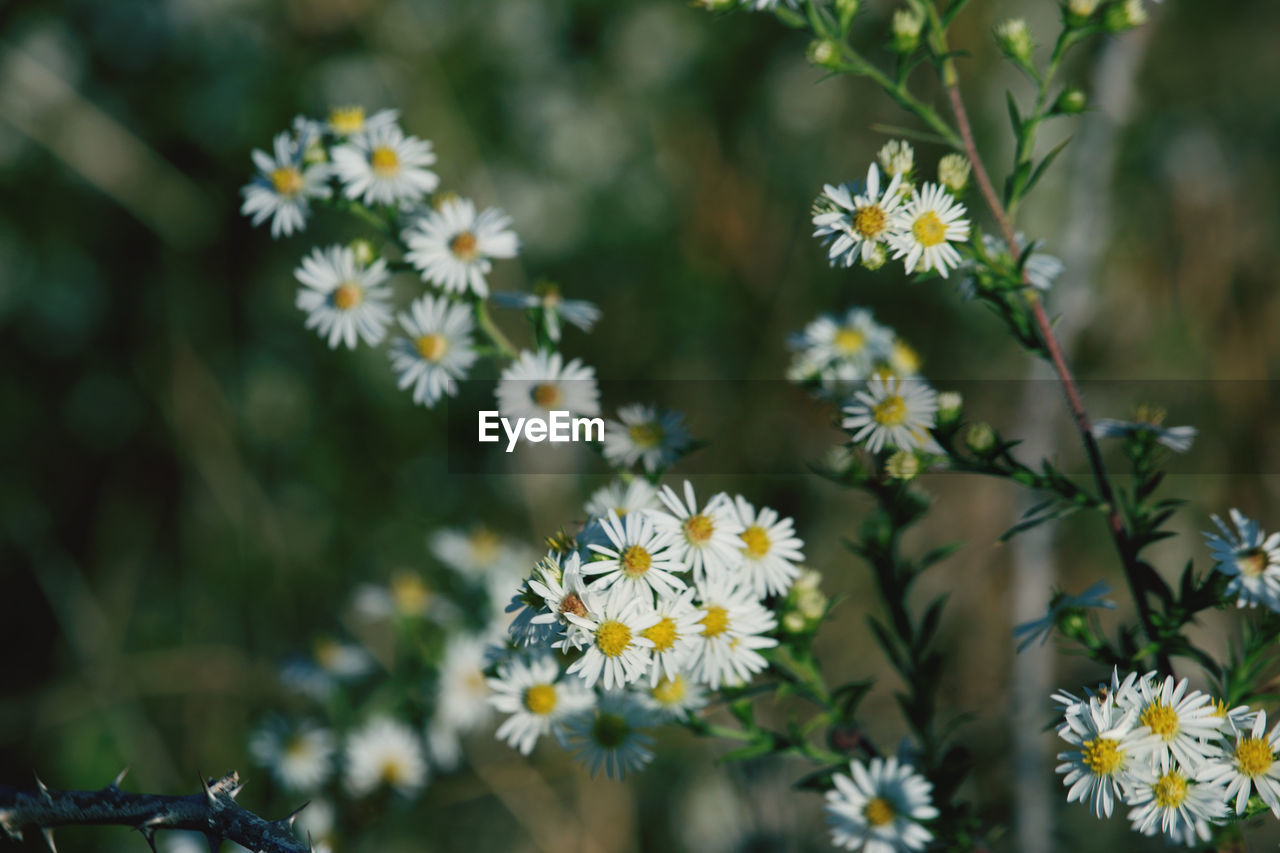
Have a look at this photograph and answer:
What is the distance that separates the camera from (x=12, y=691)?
2.65 meters

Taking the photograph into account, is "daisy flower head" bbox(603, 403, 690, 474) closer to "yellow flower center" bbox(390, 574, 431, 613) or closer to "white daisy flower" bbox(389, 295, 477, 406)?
"white daisy flower" bbox(389, 295, 477, 406)

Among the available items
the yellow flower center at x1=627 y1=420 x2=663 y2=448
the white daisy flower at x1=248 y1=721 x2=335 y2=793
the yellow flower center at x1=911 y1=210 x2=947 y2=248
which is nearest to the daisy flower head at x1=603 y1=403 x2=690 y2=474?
the yellow flower center at x1=627 y1=420 x2=663 y2=448

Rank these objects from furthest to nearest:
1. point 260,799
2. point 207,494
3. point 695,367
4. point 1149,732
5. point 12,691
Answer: point 695,367 < point 207,494 < point 12,691 < point 260,799 < point 1149,732

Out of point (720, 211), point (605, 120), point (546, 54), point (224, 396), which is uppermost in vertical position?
point (546, 54)

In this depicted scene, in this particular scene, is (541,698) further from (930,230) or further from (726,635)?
(930,230)

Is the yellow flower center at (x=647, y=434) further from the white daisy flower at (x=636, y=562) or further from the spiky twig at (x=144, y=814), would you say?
the spiky twig at (x=144, y=814)

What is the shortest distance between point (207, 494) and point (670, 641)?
2.40m

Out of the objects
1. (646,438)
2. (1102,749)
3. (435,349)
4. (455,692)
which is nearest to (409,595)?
(455,692)

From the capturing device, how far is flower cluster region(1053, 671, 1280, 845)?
0.87 m

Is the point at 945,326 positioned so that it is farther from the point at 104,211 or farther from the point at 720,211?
the point at 104,211

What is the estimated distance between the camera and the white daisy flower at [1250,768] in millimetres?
861

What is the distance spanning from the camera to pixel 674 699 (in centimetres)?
111

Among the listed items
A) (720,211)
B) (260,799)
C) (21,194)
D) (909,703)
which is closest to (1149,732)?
(909,703)

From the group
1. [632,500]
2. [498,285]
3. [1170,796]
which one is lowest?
[1170,796]
